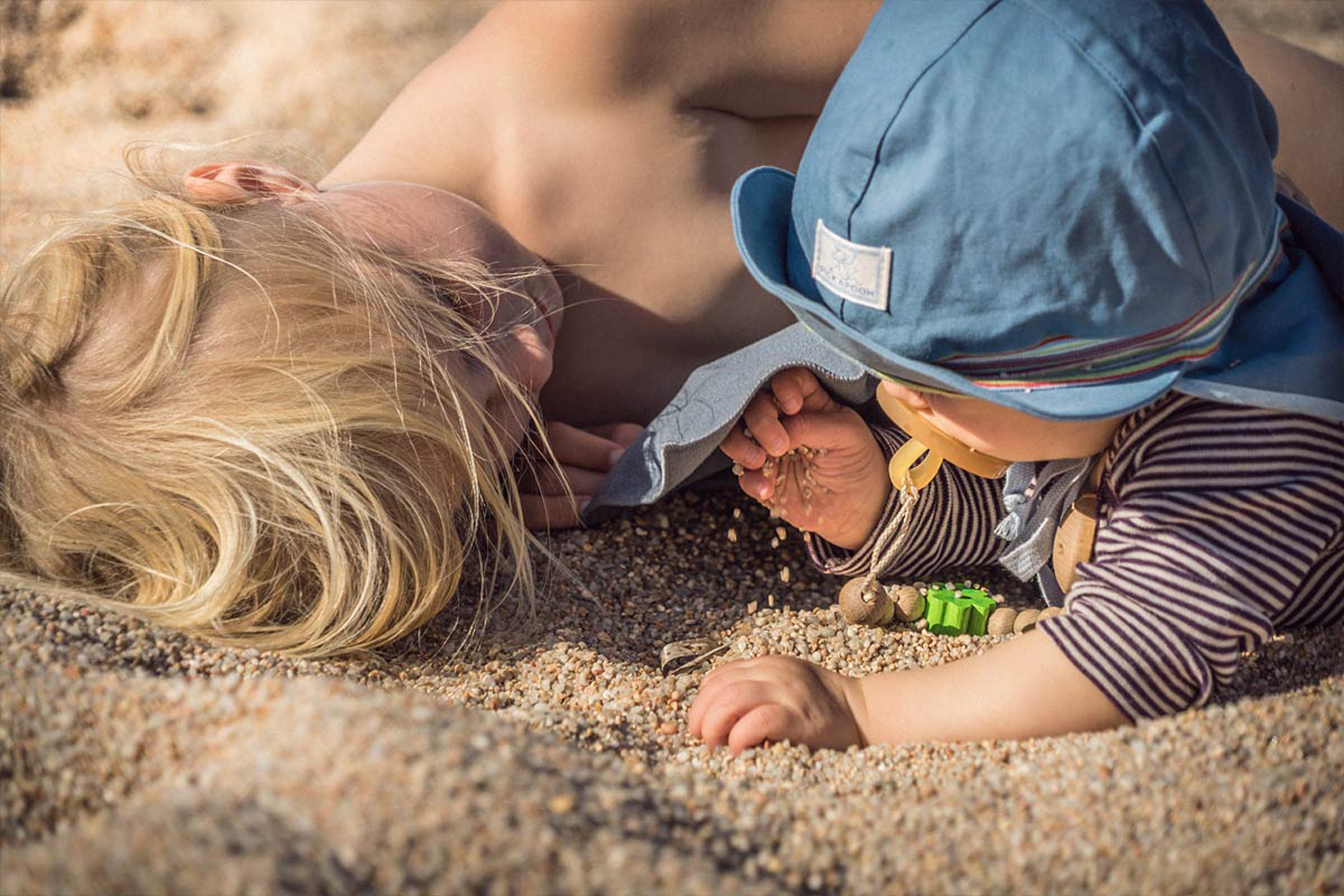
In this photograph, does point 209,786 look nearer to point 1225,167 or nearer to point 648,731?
point 648,731

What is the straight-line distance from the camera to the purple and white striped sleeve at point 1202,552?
104 centimetres

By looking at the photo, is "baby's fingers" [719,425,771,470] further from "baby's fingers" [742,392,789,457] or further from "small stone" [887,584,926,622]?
"small stone" [887,584,926,622]

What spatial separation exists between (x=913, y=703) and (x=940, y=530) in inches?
17.7

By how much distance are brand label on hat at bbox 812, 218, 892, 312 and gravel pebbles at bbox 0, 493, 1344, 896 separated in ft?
1.42

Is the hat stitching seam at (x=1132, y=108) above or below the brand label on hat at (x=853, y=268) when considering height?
above

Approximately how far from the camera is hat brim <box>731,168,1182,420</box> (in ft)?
3.32

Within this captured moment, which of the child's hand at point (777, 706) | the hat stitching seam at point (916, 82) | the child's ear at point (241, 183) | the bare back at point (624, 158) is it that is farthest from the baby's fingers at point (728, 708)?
the child's ear at point (241, 183)

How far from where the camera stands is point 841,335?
1.11 meters

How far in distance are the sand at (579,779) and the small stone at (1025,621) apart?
7cm

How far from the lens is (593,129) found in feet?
5.54

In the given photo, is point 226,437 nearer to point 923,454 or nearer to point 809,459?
point 809,459

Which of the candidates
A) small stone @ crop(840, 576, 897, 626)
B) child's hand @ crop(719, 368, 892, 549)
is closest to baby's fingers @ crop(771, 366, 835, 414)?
child's hand @ crop(719, 368, 892, 549)

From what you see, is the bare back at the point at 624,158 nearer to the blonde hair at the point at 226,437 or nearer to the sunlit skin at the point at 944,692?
the blonde hair at the point at 226,437

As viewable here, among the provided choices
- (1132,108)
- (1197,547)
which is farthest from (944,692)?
(1132,108)
